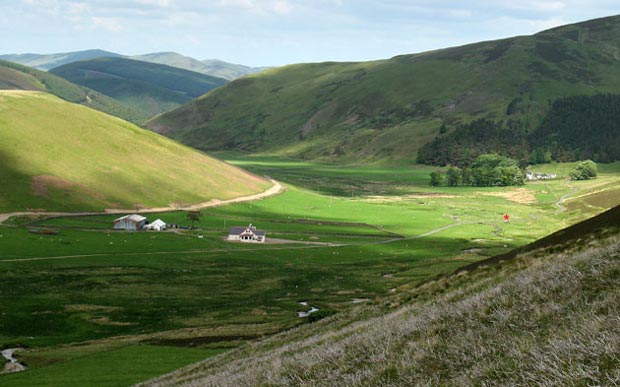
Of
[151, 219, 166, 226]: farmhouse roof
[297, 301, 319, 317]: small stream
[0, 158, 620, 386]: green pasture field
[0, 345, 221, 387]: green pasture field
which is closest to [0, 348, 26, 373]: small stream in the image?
[0, 158, 620, 386]: green pasture field

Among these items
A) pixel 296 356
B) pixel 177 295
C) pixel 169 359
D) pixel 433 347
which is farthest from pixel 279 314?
pixel 433 347

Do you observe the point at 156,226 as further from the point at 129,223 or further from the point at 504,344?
the point at 504,344

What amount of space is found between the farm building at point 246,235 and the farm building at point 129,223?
29.2 m

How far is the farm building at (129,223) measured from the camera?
7165 inches

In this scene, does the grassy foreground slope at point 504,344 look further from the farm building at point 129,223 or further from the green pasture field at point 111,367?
the farm building at point 129,223

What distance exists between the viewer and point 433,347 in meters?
18.6

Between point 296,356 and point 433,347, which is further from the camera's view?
point 296,356

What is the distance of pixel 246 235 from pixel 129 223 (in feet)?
121

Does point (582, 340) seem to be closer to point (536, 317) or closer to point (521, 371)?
point (521, 371)

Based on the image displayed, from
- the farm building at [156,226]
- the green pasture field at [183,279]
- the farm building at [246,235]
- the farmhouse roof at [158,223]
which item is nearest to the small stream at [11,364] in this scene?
the green pasture field at [183,279]

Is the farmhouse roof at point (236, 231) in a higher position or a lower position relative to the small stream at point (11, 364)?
lower

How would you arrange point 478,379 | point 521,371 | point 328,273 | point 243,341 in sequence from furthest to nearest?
point 328,273 < point 243,341 < point 478,379 < point 521,371

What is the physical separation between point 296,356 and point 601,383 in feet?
50.6

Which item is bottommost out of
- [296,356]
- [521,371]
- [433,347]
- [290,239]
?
[290,239]
